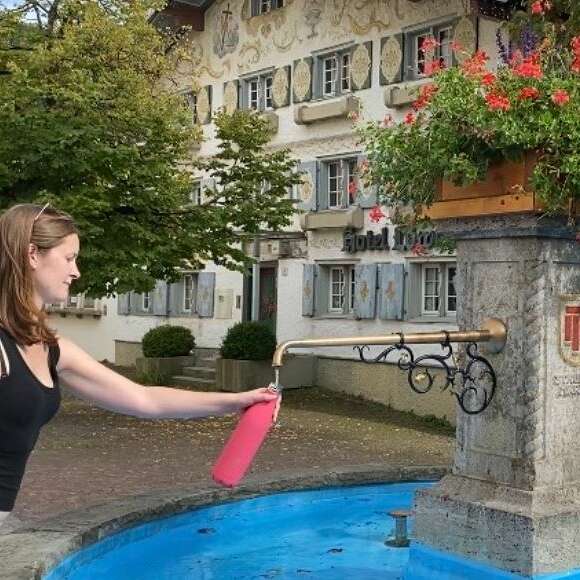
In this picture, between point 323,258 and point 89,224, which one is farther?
point 323,258

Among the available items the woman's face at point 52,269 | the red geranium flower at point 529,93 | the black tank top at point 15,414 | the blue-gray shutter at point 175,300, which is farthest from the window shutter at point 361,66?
the black tank top at point 15,414

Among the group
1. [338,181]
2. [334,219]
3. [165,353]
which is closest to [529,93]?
[334,219]

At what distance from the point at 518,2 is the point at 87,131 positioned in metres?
7.41

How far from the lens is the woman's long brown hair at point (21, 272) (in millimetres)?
2508

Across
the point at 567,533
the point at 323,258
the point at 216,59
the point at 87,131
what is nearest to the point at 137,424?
the point at 87,131

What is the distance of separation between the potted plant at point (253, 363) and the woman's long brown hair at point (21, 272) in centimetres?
1835

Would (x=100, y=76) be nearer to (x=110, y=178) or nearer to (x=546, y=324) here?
(x=110, y=178)

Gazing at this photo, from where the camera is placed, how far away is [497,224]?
5.58 meters

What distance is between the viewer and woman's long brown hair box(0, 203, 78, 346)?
98.7 inches

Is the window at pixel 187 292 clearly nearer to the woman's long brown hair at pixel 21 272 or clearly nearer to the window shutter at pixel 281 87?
the window shutter at pixel 281 87

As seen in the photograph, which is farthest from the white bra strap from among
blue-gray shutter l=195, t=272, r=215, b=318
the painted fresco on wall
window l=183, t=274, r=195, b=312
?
window l=183, t=274, r=195, b=312

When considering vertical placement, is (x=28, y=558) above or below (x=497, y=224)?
below

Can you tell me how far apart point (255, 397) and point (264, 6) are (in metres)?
21.4

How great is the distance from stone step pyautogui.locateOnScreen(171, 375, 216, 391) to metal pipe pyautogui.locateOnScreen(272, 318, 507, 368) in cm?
1616
